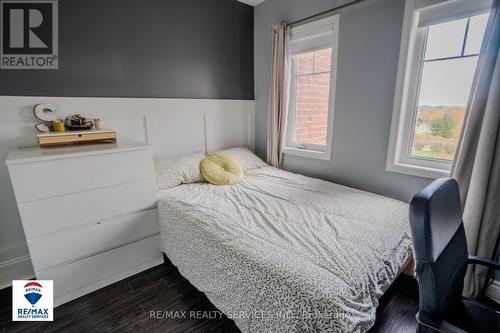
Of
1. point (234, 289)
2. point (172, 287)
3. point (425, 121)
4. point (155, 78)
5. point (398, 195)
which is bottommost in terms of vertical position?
point (172, 287)

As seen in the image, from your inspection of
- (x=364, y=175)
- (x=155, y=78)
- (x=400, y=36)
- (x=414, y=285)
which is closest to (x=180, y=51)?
(x=155, y=78)

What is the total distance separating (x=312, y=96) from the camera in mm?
2561

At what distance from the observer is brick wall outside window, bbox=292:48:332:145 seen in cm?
240

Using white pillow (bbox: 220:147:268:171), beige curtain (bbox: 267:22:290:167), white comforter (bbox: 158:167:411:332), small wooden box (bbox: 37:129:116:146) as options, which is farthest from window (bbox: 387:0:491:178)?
small wooden box (bbox: 37:129:116:146)

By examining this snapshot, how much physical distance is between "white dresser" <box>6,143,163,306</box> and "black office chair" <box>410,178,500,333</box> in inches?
65.6

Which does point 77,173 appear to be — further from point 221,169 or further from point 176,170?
point 221,169

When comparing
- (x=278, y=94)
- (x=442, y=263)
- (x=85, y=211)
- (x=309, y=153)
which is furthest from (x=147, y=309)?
(x=278, y=94)

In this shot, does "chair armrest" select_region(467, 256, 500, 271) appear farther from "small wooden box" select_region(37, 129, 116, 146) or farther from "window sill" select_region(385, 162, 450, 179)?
"small wooden box" select_region(37, 129, 116, 146)

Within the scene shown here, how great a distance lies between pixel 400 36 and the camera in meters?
1.76

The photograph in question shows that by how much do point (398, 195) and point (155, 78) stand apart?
240cm

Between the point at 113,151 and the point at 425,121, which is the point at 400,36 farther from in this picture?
the point at 113,151

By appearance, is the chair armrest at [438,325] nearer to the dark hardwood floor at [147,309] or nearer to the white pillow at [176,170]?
the dark hardwood floor at [147,309]

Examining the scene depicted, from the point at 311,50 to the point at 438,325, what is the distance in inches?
93.1

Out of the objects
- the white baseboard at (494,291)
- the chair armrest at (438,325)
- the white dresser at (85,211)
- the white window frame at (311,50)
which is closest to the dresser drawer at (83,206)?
the white dresser at (85,211)
